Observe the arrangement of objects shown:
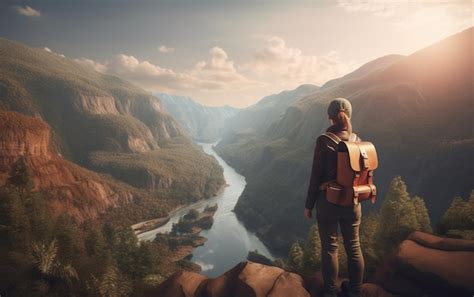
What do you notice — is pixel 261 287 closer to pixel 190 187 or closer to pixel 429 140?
pixel 429 140

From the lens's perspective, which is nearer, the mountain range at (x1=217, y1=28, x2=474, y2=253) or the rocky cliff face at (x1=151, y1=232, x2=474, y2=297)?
the rocky cliff face at (x1=151, y1=232, x2=474, y2=297)

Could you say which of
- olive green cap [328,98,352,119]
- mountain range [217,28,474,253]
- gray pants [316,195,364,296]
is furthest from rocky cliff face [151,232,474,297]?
mountain range [217,28,474,253]

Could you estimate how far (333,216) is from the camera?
301 inches

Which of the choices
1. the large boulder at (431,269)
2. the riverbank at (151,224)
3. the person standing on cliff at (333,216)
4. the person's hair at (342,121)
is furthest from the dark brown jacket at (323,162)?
the riverbank at (151,224)

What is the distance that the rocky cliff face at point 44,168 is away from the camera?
90.3m

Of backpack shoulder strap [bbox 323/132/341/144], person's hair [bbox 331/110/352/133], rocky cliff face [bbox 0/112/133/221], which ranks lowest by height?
rocky cliff face [bbox 0/112/133/221]

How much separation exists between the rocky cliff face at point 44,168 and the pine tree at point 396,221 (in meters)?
84.0

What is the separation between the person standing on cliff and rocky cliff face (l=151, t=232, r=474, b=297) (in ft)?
5.03

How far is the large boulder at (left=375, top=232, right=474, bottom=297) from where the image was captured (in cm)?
797

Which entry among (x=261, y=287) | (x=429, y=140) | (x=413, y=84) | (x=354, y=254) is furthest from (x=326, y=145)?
(x=413, y=84)

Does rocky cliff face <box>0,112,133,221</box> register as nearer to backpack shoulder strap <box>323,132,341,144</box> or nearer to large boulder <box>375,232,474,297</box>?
large boulder <box>375,232,474,297</box>

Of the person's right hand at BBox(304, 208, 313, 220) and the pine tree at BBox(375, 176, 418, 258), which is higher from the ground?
the person's right hand at BBox(304, 208, 313, 220)

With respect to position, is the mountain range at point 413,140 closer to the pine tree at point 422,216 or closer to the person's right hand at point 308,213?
the pine tree at point 422,216

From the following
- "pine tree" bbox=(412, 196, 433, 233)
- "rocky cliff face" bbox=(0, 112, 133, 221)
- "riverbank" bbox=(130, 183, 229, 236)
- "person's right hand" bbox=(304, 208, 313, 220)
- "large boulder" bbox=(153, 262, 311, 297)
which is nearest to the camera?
"person's right hand" bbox=(304, 208, 313, 220)
